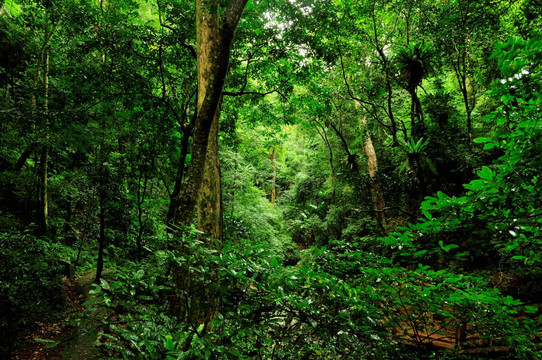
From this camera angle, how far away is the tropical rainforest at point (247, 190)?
1592 mm

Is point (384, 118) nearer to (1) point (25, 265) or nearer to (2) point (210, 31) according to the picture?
(2) point (210, 31)

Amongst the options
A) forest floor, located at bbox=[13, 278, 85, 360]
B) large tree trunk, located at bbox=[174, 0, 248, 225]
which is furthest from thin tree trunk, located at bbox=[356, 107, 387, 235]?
forest floor, located at bbox=[13, 278, 85, 360]

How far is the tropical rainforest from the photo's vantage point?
1.59m

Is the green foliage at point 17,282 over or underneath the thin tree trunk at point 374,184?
underneath

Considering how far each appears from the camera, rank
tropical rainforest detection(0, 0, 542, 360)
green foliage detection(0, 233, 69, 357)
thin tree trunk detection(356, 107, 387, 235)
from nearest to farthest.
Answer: tropical rainforest detection(0, 0, 542, 360)
green foliage detection(0, 233, 69, 357)
thin tree trunk detection(356, 107, 387, 235)

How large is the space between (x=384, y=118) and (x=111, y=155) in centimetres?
1200

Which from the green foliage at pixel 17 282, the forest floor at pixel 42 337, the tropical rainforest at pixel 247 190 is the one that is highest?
the tropical rainforest at pixel 247 190

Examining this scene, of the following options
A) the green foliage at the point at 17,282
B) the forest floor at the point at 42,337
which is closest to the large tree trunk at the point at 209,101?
the forest floor at the point at 42,337

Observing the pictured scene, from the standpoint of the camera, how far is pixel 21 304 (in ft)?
16.6

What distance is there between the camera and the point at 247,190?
1355 cm

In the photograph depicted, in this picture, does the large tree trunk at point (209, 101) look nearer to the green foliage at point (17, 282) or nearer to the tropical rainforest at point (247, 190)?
the tropical rainforest at point (247, 190)

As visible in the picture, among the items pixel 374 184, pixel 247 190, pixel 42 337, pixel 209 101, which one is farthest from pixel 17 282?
pixel 374 184

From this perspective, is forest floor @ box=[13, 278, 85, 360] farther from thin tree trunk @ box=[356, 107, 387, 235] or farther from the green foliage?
thin tree trunk @ box=[356, 107, 387, 235]

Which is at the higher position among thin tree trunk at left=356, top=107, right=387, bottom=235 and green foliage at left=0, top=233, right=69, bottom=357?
thin tree trunk at left=356, top=107, right=387, bottom=235
